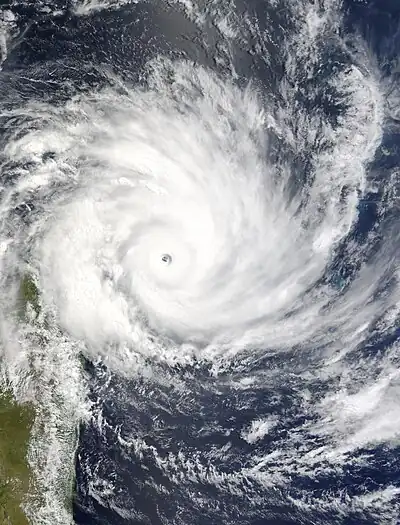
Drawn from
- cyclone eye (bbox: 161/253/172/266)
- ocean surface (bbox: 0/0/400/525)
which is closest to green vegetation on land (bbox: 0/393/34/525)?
ocean surface (bbox: 0/0/400/525)

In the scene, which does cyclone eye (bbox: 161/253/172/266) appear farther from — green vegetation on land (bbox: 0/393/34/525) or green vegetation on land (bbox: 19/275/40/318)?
green vegetation on land (bbox: 0/393/34/525)

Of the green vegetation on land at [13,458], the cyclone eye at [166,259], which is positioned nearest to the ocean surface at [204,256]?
the cyclone eye at [166,259]

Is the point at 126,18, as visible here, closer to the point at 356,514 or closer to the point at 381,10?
the point at 381,10

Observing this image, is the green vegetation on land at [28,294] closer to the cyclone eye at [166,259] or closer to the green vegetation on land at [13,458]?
the green vegetation on land at [13,458]

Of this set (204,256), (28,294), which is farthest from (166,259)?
(28,294)

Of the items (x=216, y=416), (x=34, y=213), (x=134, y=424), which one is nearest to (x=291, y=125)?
(x=34, y=213)
